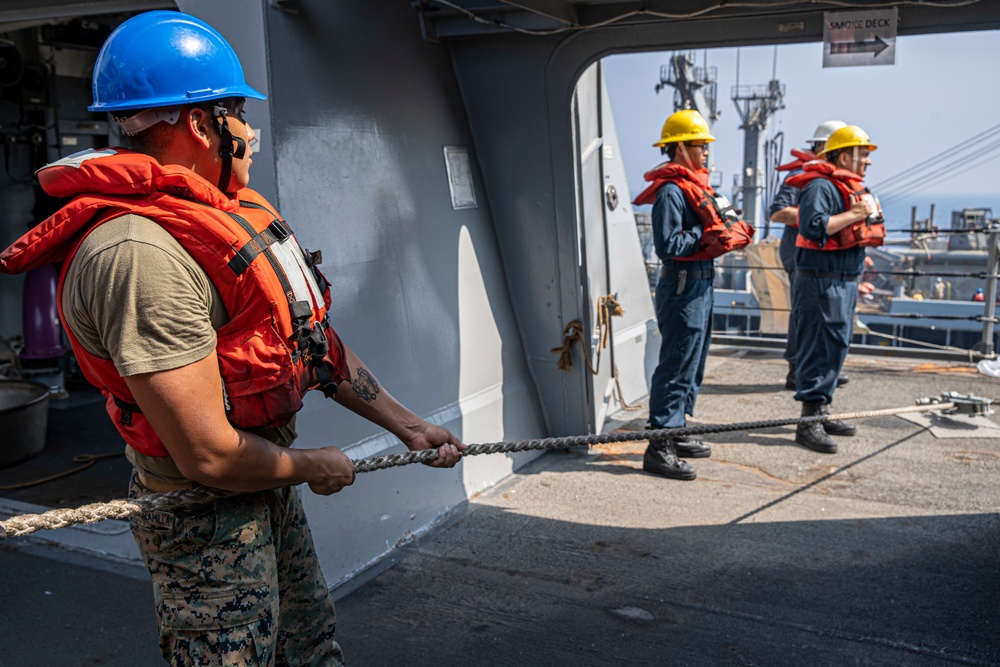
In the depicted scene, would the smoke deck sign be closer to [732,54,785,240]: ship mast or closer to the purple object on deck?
the purple object on deck

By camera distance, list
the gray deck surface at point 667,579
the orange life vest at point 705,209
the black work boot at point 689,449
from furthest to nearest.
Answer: the black work boot at point 689,449 → the orange life vest at point 705,209 → the gray deck surface at point 667,579

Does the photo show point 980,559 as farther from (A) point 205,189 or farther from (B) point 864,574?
(A) point 205,189

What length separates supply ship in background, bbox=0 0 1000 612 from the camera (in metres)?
3.89

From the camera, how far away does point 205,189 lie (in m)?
1.99

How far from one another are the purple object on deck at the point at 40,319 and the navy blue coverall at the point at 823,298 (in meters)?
5.76

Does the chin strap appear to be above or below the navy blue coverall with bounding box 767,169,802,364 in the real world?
above

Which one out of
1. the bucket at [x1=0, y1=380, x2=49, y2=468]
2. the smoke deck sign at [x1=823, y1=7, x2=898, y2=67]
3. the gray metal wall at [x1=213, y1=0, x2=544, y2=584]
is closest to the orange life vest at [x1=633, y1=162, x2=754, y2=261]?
the gray metal wall at [x1=213, y1=0, x2=544, y2=584]

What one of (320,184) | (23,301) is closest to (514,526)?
(320,184)

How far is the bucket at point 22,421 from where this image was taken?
5.54m

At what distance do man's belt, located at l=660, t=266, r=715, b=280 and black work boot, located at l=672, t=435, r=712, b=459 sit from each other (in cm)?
104

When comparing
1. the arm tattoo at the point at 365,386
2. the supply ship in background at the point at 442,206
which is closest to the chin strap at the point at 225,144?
the arm tattoo at the point at 365,386

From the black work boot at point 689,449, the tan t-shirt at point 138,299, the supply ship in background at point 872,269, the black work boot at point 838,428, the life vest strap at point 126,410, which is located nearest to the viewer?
the tan t-shirt at point 138,299

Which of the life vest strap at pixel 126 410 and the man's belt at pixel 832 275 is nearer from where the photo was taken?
the life vest strap at pixel 126 410

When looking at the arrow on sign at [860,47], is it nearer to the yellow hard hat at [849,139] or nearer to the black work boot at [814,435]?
the yellow hard hat at [849,139]
